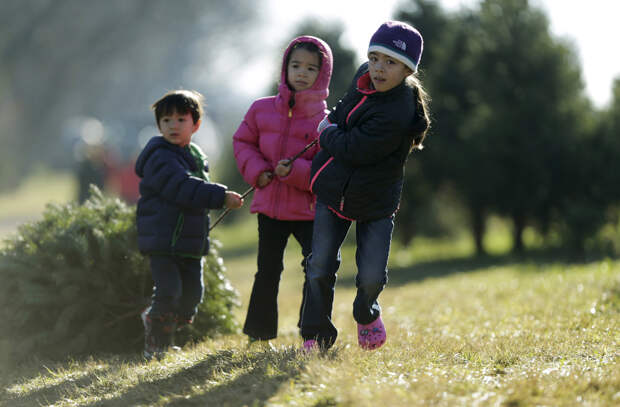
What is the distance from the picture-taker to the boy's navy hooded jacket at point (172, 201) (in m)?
4.57

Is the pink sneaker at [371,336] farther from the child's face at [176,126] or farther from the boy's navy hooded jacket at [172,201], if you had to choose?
the child's face at [176,126]

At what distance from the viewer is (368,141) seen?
3.88 meters

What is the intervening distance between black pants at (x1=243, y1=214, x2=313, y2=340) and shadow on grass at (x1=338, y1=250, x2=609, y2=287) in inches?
300

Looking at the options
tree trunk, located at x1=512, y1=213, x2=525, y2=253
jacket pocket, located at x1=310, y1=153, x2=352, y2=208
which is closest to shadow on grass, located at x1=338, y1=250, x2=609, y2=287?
tree trunk, located at x1=512, y1=213, x2=525, y2=253

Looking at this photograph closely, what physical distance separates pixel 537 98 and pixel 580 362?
11.8 m

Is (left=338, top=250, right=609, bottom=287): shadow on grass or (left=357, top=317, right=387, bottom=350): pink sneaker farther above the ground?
(left=357, top=317, right=387, bottom=350): pink sneaker

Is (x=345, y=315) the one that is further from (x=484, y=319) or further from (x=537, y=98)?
(x=537, y=98)

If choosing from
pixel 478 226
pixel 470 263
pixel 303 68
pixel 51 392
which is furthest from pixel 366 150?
pixel 478 226

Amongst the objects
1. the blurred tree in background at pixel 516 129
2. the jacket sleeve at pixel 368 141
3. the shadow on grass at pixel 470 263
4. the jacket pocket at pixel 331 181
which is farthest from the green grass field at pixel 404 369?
the blurred tree in background at pixel 516 129

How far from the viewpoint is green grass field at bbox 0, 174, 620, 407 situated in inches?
128

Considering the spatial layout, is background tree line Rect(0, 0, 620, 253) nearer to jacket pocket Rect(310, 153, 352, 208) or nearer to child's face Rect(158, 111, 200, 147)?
child's face Rect(158, 111, 200, 147)

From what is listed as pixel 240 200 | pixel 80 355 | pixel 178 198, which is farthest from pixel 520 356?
pixel 80 355

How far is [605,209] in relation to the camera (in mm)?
14648

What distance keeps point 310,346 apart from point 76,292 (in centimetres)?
221
